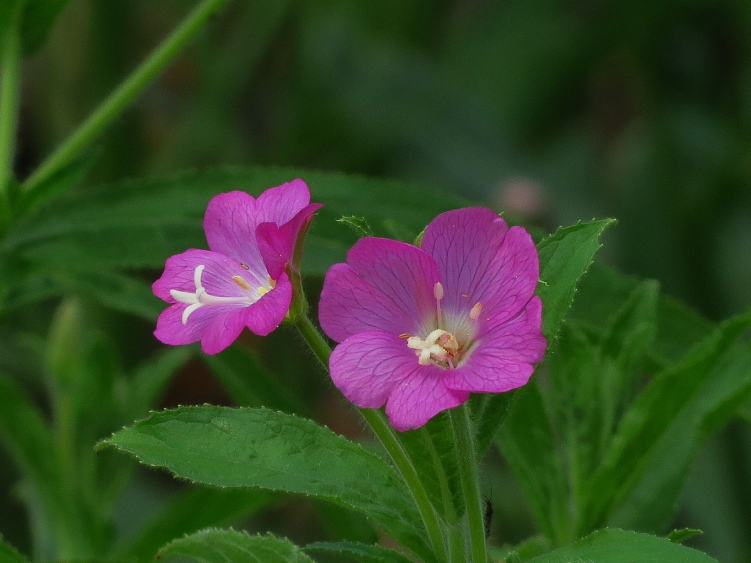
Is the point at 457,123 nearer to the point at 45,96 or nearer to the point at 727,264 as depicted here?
the point at 727,264

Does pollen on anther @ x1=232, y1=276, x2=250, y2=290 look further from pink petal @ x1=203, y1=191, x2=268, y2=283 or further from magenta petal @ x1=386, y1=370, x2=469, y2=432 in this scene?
magenta petal @ x1=386, y1=370, x2=469, y2=432

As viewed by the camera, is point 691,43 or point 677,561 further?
point 691,43

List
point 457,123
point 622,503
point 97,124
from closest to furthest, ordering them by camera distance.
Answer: point 622,503, point 97,124, point 457,123

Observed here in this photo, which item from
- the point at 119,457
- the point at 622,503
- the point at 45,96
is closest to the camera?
the point at 622,503

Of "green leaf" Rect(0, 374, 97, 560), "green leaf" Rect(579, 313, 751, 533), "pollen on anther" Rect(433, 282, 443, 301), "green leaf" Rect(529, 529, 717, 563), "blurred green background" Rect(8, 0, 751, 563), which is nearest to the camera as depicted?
"green leaf" Rect(529, 529, 717, 563)

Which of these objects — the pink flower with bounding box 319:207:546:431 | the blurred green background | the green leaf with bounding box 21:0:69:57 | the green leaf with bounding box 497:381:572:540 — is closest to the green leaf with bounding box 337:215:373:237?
the pink flower with bounding box 319:207:546:431

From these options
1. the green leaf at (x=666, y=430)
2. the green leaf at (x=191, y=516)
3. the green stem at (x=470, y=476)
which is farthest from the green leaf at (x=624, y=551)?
the green leaf at (x=191, y=516)

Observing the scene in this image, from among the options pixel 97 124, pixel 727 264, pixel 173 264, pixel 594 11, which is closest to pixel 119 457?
pixel 97 124
